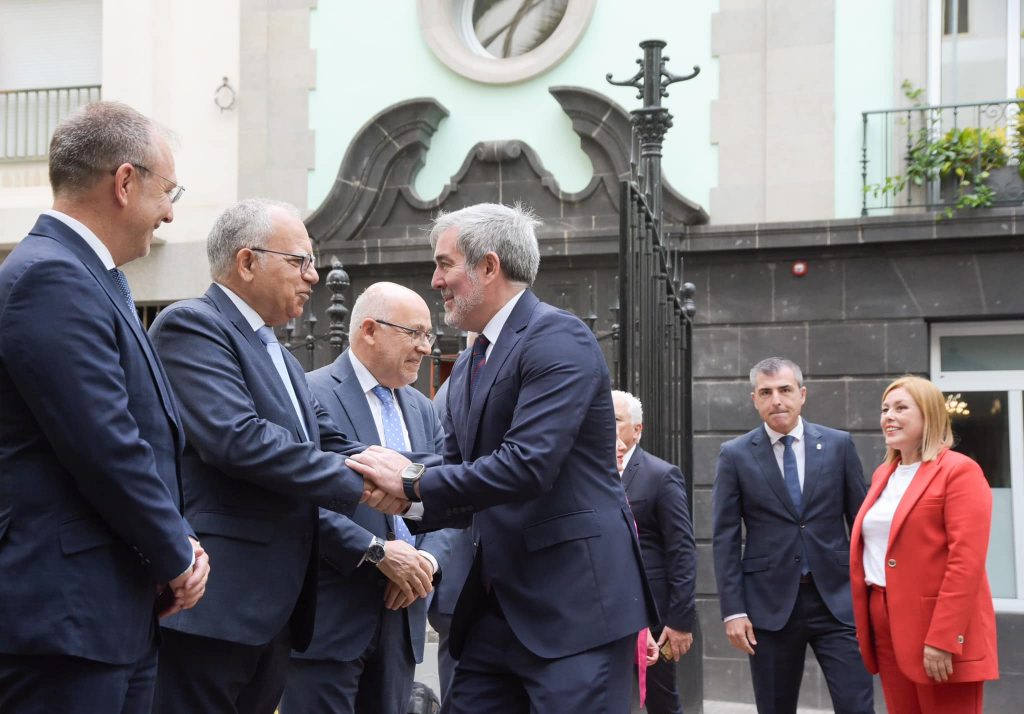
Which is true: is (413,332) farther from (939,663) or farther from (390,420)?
(939,663)

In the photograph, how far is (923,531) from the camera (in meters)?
5.71

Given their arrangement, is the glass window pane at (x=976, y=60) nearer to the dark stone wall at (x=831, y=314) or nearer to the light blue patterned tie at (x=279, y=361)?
the dark stone wall at (x=831, y=314)

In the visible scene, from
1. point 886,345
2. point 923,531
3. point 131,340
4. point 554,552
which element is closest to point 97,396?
point 131,340

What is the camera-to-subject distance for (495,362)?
13.0ft

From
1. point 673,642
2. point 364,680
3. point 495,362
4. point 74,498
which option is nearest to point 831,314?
point 673,642

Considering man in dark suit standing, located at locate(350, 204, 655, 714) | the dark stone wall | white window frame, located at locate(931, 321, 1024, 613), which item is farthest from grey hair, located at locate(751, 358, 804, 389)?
white window frame, located at locate(931, 321, 1024, 613)

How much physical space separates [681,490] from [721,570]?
56 cm

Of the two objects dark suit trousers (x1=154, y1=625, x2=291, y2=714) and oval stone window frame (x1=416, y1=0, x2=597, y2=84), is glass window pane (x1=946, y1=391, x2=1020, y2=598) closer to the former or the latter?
oval stone window frame (x1=416, y1=0, x2=597, y2=84)

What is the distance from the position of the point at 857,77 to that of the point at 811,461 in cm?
503

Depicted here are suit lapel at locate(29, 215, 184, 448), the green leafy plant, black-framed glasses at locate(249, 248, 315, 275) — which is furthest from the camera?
the green leafy plant

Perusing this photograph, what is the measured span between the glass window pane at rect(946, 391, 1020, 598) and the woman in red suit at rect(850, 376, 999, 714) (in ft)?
14.7

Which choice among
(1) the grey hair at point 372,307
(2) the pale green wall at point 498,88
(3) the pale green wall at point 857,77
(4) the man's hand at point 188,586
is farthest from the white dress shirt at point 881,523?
(2) the pale green wall at point 498,88

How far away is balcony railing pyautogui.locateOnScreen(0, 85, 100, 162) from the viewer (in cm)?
1315

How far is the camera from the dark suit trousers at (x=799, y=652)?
6.46 meters
